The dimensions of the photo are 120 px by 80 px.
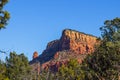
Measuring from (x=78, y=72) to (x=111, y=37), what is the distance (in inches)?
1783

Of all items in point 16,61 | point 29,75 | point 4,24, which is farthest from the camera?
point 29,75

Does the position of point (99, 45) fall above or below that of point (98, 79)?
above

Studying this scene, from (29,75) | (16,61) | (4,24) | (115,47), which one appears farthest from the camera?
(29,75)

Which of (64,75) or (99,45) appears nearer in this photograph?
(99,45)

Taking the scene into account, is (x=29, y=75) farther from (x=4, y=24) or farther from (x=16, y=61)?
(x=4, y=24)

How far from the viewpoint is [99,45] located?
81188mm

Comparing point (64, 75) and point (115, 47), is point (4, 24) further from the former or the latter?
point (64, 75)

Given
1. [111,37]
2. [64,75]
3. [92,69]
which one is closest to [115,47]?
[111,37]

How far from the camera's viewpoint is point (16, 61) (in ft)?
387

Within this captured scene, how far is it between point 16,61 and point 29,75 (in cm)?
993

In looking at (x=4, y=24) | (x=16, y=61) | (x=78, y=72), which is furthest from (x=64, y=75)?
(x=4, y=24)

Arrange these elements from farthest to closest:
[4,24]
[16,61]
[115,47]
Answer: [16,61] < [115,47] < [4,24]

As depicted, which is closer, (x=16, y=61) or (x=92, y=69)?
(x=92, y=69)

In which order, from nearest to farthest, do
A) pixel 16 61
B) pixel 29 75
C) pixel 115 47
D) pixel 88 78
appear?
1. pixel 115 47
2. pixel 88 78
3. pixel 16 61
4. pixel 29 75
